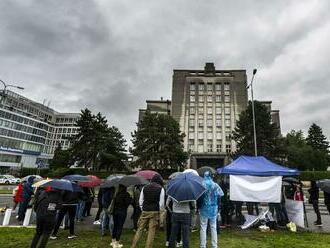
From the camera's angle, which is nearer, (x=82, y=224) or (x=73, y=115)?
(x=82, y=224)

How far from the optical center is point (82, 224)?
11.8 m

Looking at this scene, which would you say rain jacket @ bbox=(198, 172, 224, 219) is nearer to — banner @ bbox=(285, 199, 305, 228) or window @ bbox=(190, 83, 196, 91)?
banner @ bbox=(285, 199, 305, 228)

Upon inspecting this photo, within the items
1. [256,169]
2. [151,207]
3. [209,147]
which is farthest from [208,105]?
[151,207]

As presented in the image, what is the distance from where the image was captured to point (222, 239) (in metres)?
9.14

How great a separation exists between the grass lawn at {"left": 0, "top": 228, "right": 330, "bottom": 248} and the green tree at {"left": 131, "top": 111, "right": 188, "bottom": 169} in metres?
36.3

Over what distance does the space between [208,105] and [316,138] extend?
31.5m

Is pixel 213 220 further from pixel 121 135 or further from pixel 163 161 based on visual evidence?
pixel 121 135

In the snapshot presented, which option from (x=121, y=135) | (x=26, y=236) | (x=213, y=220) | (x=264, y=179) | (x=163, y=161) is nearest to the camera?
(x=213, y=220)

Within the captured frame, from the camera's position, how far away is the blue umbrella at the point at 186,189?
6.77 metres

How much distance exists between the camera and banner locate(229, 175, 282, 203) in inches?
439

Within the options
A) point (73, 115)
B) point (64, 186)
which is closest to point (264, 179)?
point (64, 186)

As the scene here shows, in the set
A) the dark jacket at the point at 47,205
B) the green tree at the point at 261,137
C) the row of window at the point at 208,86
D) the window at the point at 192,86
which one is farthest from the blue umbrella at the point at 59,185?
the row of window at the point at 208,86

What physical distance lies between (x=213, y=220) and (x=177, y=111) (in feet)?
195

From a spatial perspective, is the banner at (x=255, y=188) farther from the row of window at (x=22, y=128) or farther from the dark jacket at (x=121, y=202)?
the row of window at (x=22, y=128)
